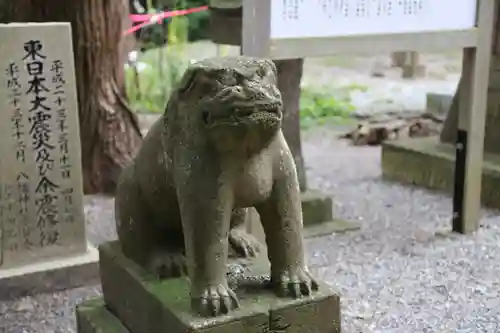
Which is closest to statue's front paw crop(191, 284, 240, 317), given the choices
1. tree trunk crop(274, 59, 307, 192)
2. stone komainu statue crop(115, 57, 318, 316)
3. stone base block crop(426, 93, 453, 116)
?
stone komainu statue crop(115, 57, 318, 316)

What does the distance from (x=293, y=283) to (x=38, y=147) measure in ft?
5.40

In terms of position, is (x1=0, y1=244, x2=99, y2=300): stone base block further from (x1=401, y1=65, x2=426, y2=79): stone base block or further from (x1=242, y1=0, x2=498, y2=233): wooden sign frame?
(x1=401, y1=65, x2=426, y2=79): stone base block

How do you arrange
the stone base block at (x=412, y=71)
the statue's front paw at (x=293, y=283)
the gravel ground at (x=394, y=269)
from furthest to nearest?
1. the stone base block at (x=412, y=71)
2. the gravel ground at (x=394, y=269)
3. the statue's front paw at (x=293, y=283)

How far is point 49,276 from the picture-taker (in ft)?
9.76

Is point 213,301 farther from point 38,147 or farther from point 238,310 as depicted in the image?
point 38,147

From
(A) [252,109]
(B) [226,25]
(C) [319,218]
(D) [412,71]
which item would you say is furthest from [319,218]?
(D) [412,71]

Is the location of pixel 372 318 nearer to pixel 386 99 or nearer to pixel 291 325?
pixel 291 325

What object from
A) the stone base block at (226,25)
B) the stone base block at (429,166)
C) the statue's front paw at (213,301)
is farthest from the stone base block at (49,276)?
the stone base block at (429,166)

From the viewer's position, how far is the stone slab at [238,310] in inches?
65.4

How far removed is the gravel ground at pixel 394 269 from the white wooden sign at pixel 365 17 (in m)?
0.98

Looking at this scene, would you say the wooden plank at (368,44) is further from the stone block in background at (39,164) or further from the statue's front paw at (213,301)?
the statue's front paw at (213,301)

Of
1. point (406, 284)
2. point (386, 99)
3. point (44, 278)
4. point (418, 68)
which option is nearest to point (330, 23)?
point (406, 284)

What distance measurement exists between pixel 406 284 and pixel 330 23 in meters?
1.10

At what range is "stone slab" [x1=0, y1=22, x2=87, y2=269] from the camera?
296 cm
